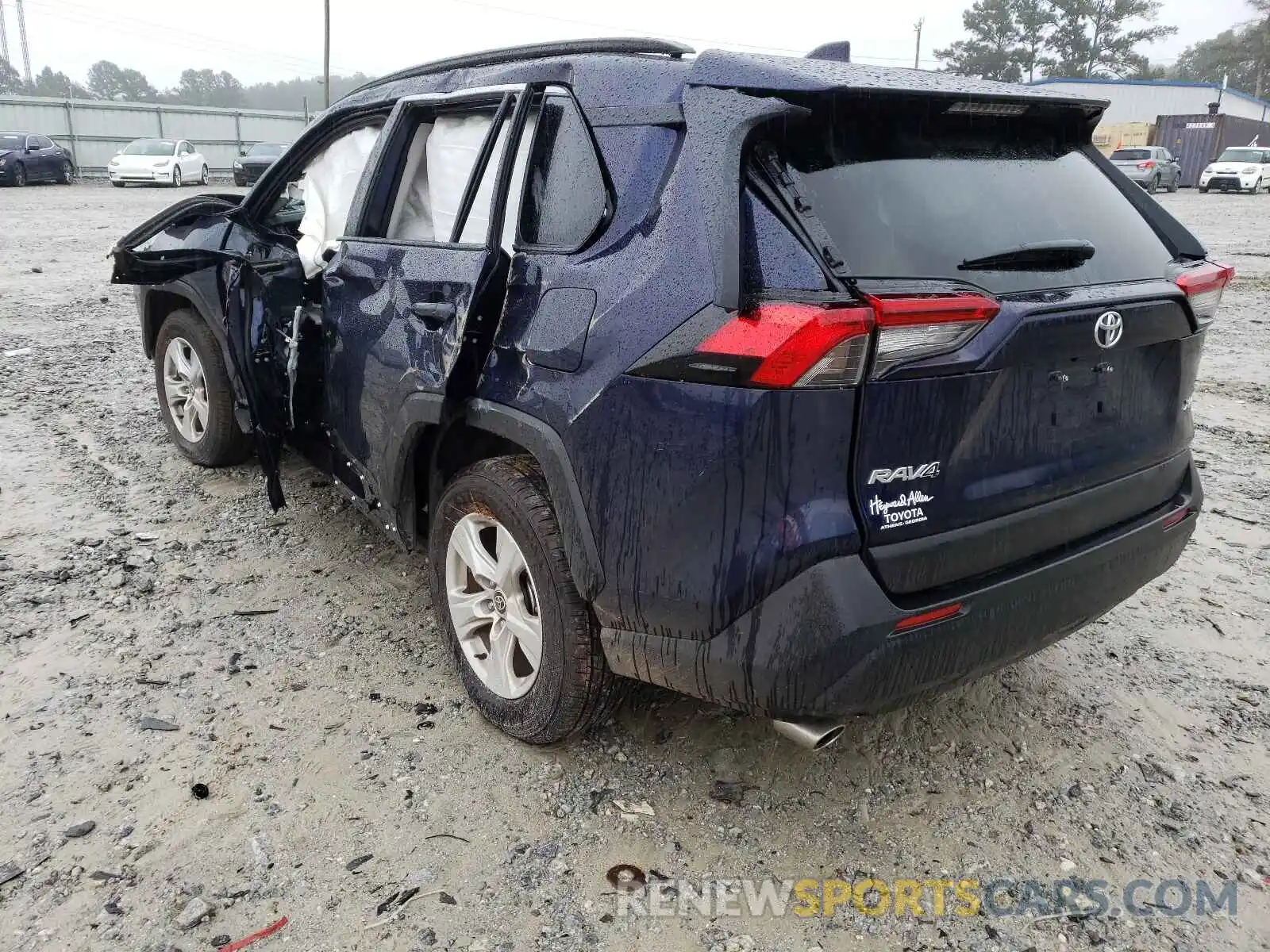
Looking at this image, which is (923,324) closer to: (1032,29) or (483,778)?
(483,778)

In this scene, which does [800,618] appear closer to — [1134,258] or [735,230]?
[735,230]

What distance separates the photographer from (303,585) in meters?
3.74

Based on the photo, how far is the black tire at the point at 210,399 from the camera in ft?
14.4

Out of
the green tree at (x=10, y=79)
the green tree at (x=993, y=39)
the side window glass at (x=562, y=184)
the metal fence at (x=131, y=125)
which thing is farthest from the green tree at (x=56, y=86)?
the side window glass at (x=562, y=184)

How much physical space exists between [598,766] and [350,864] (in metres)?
0.71

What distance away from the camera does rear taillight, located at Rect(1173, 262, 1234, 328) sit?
Answer: 2.45 m

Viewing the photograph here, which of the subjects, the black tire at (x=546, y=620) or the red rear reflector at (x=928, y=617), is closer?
the red rear reflector at (x=928, y=617)

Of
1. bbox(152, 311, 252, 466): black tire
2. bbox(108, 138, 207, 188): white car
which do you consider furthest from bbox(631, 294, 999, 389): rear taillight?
bbox(108, 138, 207, 188): white car

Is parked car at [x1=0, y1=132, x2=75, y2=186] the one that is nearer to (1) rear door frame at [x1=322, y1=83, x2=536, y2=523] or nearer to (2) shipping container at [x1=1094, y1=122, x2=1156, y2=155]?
(1) rear door frame at [x1=322, y1=83, x2=536, y2=523]

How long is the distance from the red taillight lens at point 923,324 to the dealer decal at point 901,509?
277 mm

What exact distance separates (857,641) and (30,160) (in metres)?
29.5

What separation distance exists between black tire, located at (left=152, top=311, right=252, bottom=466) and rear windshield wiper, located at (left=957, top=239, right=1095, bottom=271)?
3330 mm

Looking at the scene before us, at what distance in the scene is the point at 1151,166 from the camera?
95.0ft

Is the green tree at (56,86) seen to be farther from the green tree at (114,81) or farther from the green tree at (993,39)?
the green tree at (993,39)
